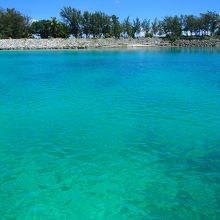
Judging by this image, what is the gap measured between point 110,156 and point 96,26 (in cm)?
9844

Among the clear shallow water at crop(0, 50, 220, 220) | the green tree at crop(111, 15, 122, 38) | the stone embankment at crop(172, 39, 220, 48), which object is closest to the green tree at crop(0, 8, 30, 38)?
the green tree at crop(111, 15, 122, 38)

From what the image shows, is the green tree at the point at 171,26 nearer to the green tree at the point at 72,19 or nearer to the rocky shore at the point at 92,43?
the rocky shore at the point at 92,43

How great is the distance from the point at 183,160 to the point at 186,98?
1104cm

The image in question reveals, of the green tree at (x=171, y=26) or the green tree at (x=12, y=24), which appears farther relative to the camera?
the green tree at (x=171, y=26)

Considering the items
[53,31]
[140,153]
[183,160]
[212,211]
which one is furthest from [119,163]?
[53,31]

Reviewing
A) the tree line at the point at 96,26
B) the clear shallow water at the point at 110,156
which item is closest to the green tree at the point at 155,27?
the tree line at the point at 96,26

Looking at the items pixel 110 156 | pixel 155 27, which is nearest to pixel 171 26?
pixel 155 27

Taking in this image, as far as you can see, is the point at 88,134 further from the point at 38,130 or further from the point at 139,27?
the point at 139,27

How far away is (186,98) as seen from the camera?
21188 millimetres

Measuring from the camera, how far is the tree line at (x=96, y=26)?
97.2 meters

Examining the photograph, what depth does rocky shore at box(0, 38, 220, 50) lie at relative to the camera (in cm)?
Result: 8469

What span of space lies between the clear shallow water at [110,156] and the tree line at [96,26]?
80.9 metres

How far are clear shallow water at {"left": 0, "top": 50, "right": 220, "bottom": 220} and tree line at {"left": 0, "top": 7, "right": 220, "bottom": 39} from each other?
80920 millimetres

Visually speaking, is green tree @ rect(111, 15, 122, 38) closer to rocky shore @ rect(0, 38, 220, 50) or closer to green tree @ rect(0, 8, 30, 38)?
rocky shore @ rect(0, 38, 220, 50)
